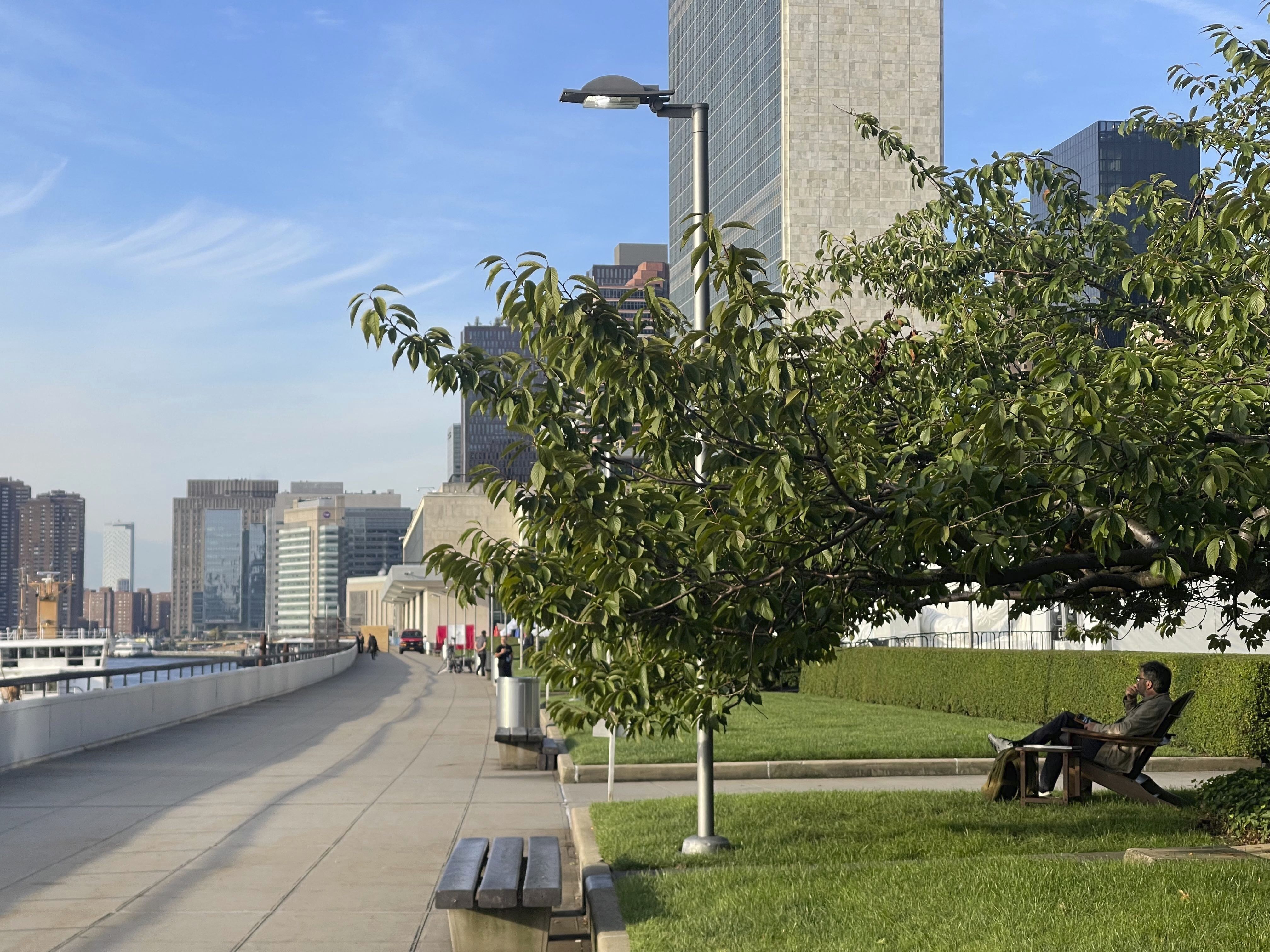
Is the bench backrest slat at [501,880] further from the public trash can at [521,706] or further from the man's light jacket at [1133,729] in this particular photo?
the public trash can at [521,706]

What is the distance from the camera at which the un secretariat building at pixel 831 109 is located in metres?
130

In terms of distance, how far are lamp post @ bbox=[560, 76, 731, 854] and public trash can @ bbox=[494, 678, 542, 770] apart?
7125 mm

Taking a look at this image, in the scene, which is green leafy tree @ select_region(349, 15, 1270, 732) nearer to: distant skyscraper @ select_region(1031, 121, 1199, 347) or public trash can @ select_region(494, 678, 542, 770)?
public trash can @ select_region(494, 678, 542, 770)

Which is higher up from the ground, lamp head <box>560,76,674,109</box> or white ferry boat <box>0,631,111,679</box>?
lamp head <box>560,76,674,109</box>

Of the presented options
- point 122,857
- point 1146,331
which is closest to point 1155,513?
point 1146,331

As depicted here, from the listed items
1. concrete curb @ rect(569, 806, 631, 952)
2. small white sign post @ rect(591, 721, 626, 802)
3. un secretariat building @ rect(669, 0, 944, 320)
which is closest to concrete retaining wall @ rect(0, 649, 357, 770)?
small white sign post @ rect(591, 721, 626, 802)

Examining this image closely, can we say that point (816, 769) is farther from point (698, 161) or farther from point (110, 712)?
point (110, 712)

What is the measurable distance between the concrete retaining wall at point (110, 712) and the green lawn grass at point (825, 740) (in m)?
7.01

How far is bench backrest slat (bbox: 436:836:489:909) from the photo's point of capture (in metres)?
6.95

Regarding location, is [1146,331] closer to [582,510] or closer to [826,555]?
[826,555]

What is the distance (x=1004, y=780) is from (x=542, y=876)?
20.0 ft

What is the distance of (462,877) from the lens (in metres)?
7.28

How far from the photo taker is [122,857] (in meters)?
10.5

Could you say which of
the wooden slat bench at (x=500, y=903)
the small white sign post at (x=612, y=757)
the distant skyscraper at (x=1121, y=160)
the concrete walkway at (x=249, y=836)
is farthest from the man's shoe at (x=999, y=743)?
the distant skyscraper at (x=1121, y=160)
